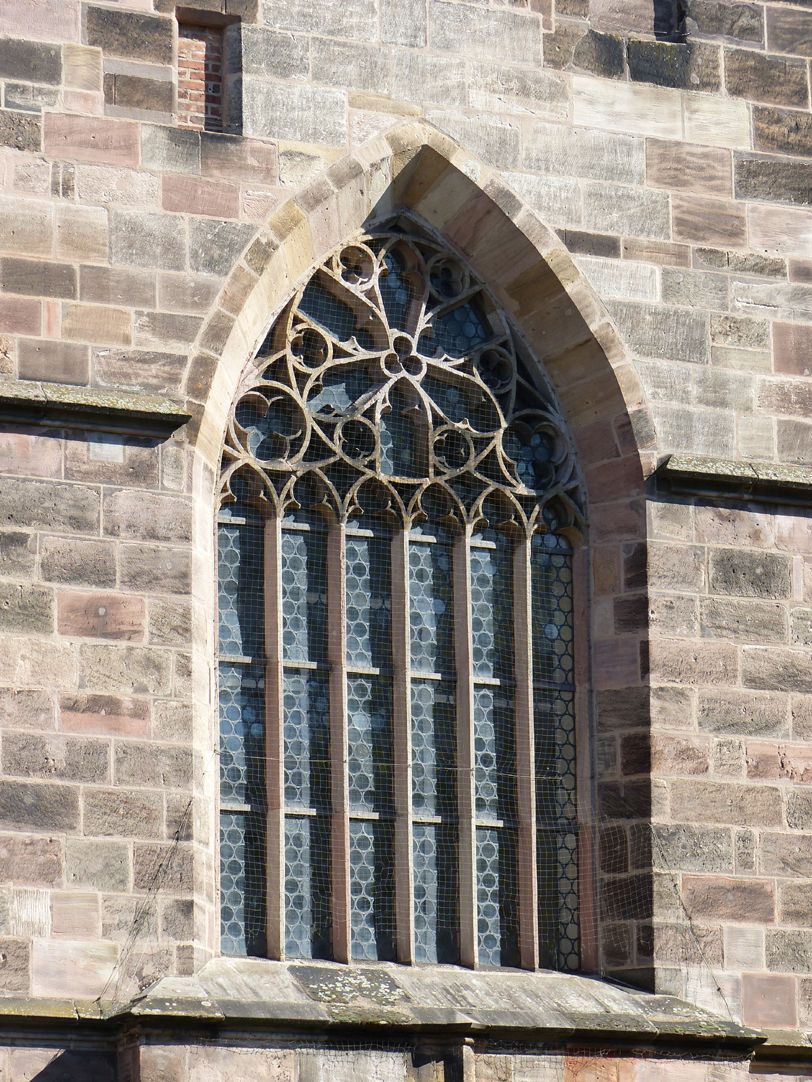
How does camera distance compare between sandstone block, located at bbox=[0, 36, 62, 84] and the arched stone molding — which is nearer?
sandstone block, located at bbox=[0, 36, 62, 84]

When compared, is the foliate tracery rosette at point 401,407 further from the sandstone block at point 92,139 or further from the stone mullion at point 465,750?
the sandstone block at point 92,139

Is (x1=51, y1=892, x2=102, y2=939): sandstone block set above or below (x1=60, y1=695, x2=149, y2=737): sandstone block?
below

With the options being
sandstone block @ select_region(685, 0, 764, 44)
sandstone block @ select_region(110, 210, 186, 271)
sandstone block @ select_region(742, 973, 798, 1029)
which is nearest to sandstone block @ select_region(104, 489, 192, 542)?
sandstone block @ select_region(110, 210, 186, 271)

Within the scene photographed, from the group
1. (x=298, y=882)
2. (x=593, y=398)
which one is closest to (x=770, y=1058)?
(x=298, y=882)

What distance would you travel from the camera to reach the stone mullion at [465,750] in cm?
1465

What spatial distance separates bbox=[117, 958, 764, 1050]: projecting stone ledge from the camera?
524 inches

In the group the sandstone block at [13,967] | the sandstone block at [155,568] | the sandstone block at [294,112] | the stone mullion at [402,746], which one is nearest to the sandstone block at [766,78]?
the sandstone block at [294,112]

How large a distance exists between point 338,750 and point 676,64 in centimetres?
420

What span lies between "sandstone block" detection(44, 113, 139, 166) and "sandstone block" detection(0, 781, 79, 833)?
3.13m

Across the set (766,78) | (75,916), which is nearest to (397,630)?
(75,916)

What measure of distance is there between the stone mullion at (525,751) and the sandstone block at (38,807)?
2.50m

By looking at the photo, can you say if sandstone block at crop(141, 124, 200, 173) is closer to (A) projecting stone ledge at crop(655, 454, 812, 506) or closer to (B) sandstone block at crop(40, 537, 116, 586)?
(B) sandstone block at crop(40, 537, 116, 586)

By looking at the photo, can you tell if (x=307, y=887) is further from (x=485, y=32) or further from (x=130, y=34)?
(x=485, y=32)

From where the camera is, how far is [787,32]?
16.1 metres
